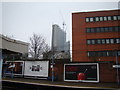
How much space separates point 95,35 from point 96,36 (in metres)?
0.40

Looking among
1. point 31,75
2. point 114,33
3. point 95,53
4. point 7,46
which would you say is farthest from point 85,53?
point 7,46

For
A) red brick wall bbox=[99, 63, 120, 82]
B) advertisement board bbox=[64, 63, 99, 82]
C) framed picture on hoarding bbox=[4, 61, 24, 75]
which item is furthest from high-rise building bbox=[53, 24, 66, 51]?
red brick wall bbox=[99, 63, 120, 82]

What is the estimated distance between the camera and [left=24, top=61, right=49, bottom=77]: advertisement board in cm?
1977

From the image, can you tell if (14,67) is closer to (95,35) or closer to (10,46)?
(10,46)

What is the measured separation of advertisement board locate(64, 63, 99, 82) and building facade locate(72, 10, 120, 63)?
1898 cm

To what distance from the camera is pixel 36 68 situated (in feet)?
66.9

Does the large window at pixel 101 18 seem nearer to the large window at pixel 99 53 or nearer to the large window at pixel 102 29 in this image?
the large window at pixel 102 29

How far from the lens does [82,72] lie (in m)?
17.7

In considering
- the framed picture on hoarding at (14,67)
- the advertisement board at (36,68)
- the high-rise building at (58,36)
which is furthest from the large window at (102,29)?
the framed picture on hoarding at (14,67)

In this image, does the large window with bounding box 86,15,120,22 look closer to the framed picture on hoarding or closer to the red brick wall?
the red brick wall

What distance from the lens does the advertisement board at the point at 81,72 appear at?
56.2ft

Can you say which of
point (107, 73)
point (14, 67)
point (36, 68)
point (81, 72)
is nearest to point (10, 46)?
point (14, 67)

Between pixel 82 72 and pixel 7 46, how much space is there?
1009cm

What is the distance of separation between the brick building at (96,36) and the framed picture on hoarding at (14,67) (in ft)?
60.1
